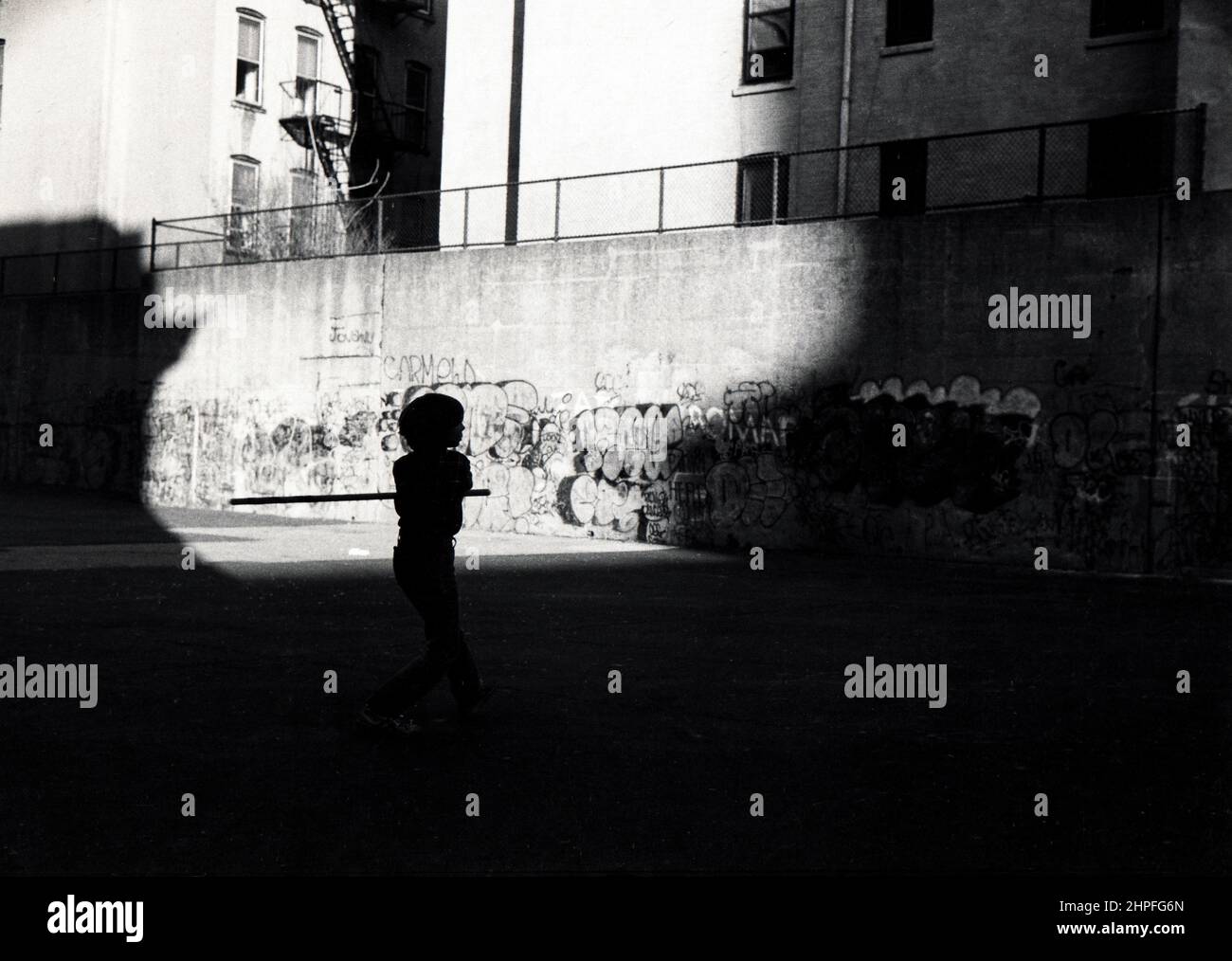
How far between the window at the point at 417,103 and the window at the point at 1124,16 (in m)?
21.0

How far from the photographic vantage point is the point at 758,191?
83.2 feet

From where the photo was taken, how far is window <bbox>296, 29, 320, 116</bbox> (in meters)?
39.2

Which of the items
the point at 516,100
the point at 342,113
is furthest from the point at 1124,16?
the point at 342,113

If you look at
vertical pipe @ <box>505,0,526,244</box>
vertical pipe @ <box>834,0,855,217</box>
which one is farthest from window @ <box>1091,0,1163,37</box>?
vertical pipe @ <box>505,0,526,244</box>

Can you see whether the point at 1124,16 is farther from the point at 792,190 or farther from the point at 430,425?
the point at 430,425

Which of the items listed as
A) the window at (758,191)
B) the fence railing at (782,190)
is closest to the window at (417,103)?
the fence railing at (782,190)

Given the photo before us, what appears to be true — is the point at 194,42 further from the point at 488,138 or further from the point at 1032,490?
the point at 1032,490

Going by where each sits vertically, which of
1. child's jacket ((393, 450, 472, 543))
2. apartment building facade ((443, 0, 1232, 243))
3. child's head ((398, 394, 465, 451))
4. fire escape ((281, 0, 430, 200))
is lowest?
child's jacket ((393, 450, 472, 543))

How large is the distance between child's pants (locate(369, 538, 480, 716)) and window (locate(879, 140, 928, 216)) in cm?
1751

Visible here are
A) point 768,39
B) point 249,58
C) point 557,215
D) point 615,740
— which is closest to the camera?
point 615,740

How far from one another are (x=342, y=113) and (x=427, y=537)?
115 ft

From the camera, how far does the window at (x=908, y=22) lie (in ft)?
86.5

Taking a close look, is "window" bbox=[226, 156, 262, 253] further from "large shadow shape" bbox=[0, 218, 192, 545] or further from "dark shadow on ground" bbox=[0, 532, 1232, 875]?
"dark shadow on ground" bbox=[0, 532, 1232, 875]

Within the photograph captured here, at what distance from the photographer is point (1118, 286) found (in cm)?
1917
